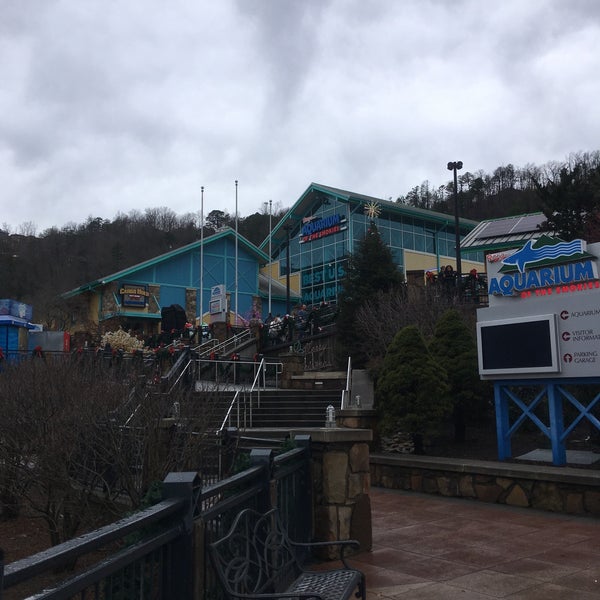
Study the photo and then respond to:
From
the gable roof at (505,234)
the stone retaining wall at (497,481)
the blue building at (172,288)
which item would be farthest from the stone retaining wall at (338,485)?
the blue building at (172,288)

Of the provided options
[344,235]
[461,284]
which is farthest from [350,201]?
[461,284]

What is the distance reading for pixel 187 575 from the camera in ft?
9.72

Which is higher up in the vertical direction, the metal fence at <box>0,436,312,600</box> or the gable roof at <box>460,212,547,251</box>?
the gable roof at <box>460,212,547,251</box>

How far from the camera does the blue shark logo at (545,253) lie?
945 centimetres

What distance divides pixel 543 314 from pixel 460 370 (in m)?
3.04

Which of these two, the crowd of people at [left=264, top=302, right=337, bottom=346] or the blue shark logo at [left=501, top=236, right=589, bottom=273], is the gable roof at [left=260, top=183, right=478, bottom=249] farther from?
the blue shark logo at [left=501, top=236, right=589, bottom=273]

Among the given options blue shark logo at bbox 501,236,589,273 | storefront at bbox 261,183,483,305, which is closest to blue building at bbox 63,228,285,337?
storefront at bbox 261,183,483,305

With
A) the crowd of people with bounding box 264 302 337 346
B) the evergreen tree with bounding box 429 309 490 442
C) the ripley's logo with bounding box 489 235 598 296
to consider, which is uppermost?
the crowd of people with bounding box 264 302 337 346

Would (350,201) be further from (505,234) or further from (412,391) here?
(412,391)

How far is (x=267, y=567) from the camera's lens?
384 cm

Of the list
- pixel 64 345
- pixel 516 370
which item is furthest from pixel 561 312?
pixel 64 345

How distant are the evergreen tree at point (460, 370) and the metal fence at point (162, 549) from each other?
322 inches

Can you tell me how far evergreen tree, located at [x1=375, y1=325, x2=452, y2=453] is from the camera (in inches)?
453

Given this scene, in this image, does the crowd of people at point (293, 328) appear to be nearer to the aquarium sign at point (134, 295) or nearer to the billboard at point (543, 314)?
the billboard at point (543, 314)
